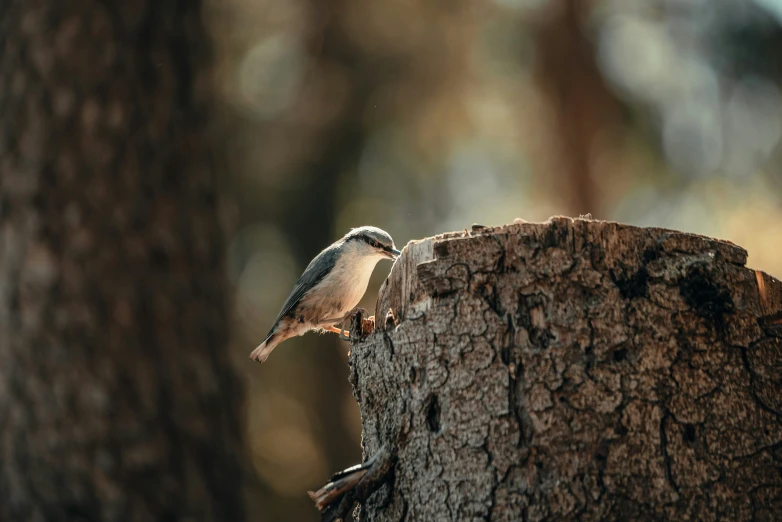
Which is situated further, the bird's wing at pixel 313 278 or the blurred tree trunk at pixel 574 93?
the blurred tree trunk at pixel 574 93

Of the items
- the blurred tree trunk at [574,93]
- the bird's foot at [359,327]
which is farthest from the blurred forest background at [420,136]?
the bird's foot at [359,327]

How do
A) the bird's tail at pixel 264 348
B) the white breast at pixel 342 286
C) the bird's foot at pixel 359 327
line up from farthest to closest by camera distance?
the bird's tail at pixel 264 348 → the white breast at pixel 342 286 → the bird's foot at pixel 359 327

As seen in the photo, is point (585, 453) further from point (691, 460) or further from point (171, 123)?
point (171, 123)

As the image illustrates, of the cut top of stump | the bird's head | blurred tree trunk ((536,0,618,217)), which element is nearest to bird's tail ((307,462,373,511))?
the cut top of stump

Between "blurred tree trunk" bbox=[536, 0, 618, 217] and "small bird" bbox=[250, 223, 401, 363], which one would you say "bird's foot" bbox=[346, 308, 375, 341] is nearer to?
"small bird" bbox=[250, 223, 401, 363]

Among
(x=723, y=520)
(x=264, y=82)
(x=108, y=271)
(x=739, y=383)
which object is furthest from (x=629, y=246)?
(x=264, y=82)

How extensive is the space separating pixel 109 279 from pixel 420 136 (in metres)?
5.99

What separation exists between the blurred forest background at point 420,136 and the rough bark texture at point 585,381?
4.19 m

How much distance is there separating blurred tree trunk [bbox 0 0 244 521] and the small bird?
1303 mm

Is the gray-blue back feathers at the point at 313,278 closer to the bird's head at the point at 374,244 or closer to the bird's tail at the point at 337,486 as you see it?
the bird's head at the point at 374,244

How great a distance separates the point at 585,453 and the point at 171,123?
8.32ft

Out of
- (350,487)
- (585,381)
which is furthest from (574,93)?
(350,487)

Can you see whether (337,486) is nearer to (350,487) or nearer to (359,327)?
(350,487)

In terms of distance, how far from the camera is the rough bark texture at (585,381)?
6.63 feet
